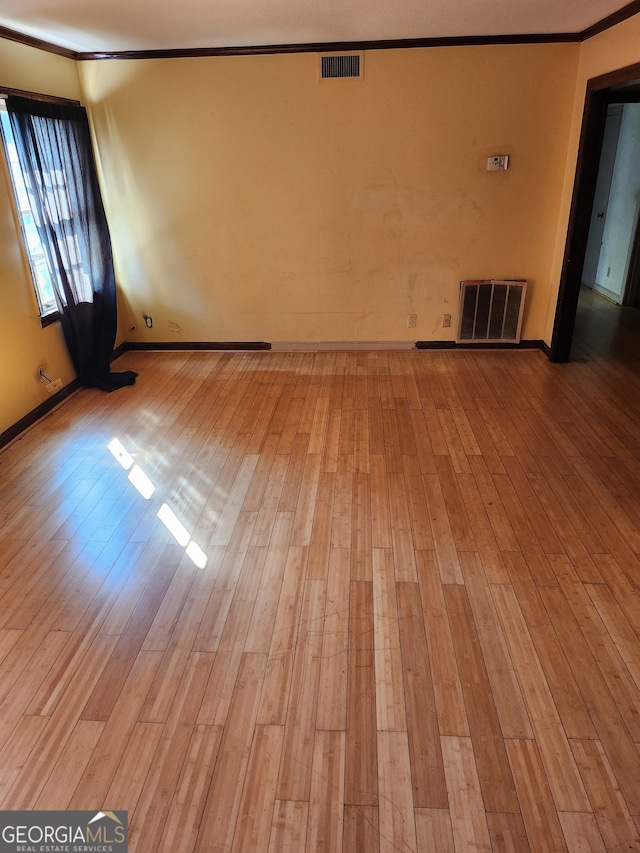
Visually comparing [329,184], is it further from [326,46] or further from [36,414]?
[36,414]

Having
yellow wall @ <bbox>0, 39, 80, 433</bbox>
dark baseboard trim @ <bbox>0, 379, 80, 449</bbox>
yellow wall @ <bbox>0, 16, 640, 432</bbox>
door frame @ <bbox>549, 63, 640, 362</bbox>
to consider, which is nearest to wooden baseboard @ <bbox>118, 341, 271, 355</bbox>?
yellow wall @ <bbox>0, 16, 640, 432</bbox>

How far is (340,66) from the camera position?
466cm

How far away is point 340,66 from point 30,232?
277cm

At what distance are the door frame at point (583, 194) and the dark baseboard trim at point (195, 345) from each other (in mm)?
2699

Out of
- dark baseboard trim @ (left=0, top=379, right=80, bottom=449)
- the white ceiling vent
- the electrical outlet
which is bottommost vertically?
dark baseboard trim @ (left=0, top=379, right=80, bottom=449)

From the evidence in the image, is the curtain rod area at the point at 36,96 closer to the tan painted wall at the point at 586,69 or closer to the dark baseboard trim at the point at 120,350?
the dark baseboard trim at the point at 120,350

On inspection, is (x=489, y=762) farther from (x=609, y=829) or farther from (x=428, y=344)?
(x=428, y=344)

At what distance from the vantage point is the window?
13.1 ft

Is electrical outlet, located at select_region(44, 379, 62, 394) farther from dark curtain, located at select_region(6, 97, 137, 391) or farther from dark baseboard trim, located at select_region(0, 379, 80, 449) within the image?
dark curtain, located at select_region(6, 97, 137, 391)

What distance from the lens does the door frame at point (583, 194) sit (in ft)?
14.1

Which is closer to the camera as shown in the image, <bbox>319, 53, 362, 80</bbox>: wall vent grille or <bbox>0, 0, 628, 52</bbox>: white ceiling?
<bbox>0, 0, 628, 52</bbox>: white ceiling

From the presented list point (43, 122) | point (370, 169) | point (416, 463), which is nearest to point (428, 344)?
point (370, 169)

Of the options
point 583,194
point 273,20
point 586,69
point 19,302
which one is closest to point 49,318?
point 19,302

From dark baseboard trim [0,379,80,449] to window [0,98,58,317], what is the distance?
631mm
